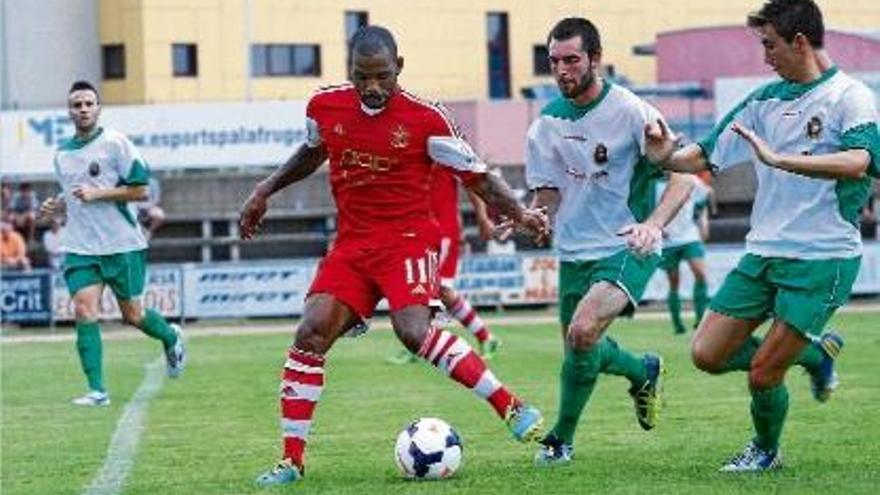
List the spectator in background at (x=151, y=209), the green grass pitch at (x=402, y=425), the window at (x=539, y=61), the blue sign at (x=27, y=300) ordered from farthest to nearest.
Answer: the window at (x=539, y=61) < the blue sign at (x=27, y=300) < the spectator in background at (x=151, y=209) < the green grass pitch at (x=402, y=425)

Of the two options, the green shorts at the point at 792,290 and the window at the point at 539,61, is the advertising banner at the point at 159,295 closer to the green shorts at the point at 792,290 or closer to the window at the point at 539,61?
the green shorts at the point at 792,290

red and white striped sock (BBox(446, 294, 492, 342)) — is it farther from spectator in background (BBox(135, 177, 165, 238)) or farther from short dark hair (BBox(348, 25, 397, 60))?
short dark hair (BBox(348, 25, 397, 60))

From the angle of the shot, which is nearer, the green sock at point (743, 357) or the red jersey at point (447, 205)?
the green sock at point (743, 357)

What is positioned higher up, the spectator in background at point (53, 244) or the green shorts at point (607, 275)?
the green shorts at point (607, 275)

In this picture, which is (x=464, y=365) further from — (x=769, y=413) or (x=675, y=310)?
(x=675, y=310)

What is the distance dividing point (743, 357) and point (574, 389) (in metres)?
1.04

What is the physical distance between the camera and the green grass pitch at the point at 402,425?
10680 mm

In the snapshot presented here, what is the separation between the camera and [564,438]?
11.6 metres

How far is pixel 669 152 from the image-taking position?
11438 mm

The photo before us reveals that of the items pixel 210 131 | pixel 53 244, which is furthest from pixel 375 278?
pixel 210 131

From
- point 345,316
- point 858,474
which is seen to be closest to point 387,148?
point 345,316

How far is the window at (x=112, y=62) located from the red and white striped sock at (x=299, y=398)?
46.7m

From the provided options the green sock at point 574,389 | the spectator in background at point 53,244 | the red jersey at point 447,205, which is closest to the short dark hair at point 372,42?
the green sock at point 574,389

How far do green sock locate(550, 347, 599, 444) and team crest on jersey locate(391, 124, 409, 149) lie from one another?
4.86 feet
